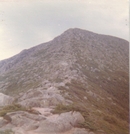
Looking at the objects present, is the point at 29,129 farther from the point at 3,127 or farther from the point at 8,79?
the point at 8,79

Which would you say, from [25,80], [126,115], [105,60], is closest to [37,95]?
[126,115]

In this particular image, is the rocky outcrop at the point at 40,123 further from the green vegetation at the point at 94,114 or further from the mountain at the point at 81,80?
the mountain at the point at 81,80

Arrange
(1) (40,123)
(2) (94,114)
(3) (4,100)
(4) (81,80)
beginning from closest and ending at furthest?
(1) (40,123) → (2) (94,114) → (3) (4,100) → (4) (81,80)

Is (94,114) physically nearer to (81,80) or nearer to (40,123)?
(40,123)

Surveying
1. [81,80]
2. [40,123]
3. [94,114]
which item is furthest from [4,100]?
[81,80]

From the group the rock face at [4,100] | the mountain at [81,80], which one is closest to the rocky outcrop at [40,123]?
the mountain at [81,80]

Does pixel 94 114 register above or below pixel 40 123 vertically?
below

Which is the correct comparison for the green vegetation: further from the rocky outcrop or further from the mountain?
the rocky outcrop

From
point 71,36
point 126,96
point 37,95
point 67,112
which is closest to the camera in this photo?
point 67,112
